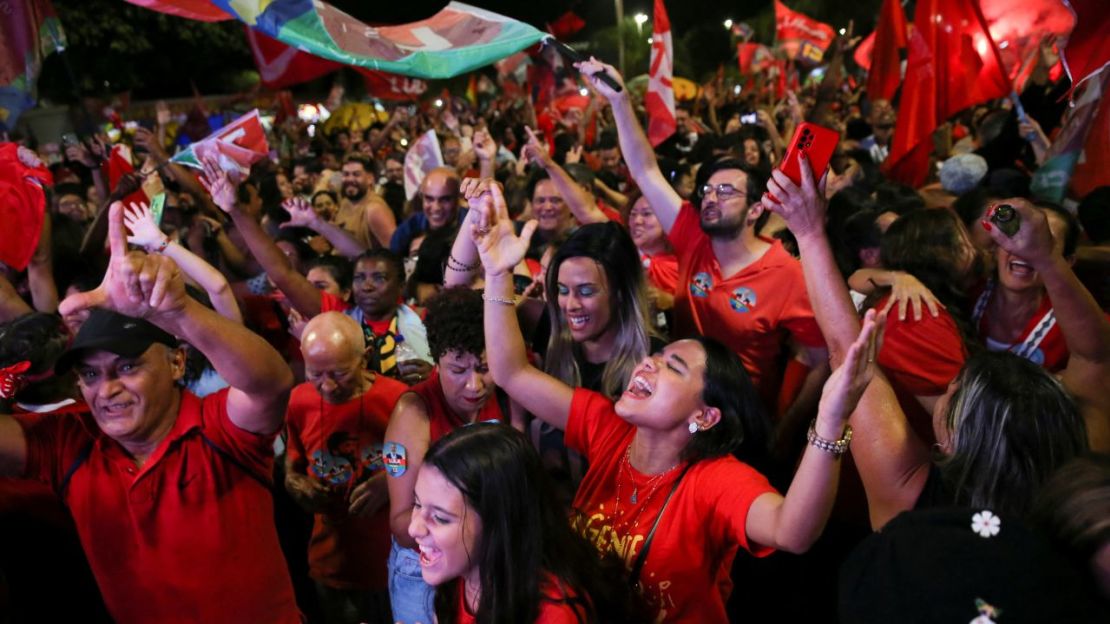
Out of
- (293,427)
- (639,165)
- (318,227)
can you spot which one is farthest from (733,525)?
(318,227)

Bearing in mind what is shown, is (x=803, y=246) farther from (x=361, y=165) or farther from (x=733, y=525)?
(x=361, y=165)

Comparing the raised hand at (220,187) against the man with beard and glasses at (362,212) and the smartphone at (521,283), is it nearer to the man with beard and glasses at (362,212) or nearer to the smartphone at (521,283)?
the smartphone at (521,283)

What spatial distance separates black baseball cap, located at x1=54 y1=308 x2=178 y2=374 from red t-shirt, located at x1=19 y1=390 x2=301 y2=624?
260mm

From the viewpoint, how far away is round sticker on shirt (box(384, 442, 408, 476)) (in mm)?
2879

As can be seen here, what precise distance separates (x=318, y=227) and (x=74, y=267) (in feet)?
4.83

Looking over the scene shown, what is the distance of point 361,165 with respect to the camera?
7578mm

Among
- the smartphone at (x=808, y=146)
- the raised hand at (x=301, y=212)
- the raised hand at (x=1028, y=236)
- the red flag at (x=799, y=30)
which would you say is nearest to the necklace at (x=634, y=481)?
the smartphone at (x=808, y=146)

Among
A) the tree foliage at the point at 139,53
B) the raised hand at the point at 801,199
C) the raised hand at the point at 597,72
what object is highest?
the tree foliage at the point at 139,53

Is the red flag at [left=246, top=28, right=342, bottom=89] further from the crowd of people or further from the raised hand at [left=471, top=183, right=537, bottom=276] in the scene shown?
the raised hand at [left=471, top=183, right=537, bottom=276]

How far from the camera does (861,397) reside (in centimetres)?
220

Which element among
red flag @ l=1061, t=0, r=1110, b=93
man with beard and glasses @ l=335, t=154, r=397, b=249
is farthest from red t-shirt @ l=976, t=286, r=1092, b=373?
man with beard and glasses @ l=335, t=154, r=397, b=249

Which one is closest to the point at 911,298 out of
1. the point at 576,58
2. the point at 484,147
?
the point at 576,58

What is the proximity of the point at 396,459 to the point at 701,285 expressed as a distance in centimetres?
182

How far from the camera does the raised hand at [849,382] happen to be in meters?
1.95
